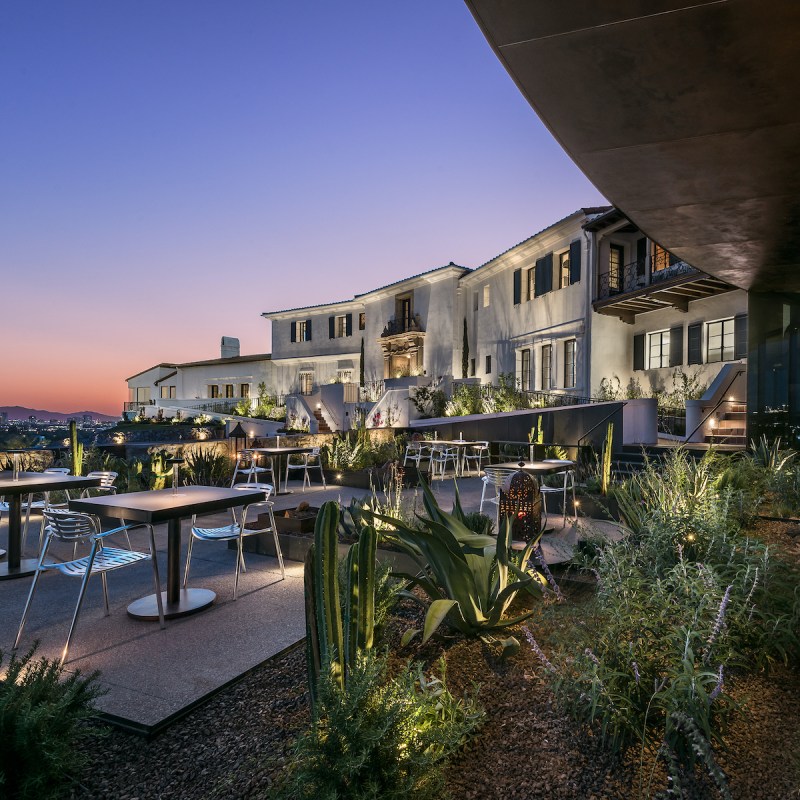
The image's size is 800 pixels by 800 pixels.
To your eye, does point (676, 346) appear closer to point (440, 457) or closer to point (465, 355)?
point (440, 457)

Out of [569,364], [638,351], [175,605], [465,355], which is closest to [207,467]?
[175,605]

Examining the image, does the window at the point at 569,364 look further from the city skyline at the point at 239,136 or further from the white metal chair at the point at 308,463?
the white metal chair at the point at 308,463

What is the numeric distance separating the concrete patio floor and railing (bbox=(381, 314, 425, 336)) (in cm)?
2126

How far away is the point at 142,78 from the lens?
376 inches

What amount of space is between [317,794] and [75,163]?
62.0 ft

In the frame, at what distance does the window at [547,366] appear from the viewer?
1842cm

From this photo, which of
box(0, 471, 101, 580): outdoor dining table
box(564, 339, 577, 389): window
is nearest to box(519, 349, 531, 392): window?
box(564, 339, 577, 389): window

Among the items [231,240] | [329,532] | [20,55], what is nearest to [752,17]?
[329,532]

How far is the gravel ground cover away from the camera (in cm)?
192

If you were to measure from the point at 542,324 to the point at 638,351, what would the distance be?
11.0ft

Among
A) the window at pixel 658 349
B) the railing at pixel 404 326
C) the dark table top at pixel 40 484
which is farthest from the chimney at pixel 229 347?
the dark table top at pixel 40 484

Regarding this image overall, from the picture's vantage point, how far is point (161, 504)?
400 cm

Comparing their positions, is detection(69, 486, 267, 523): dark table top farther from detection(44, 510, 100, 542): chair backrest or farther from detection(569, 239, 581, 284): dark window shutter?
detection(569, 239, 581, 284): dark window shutter

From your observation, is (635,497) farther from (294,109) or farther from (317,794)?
(294,109)
